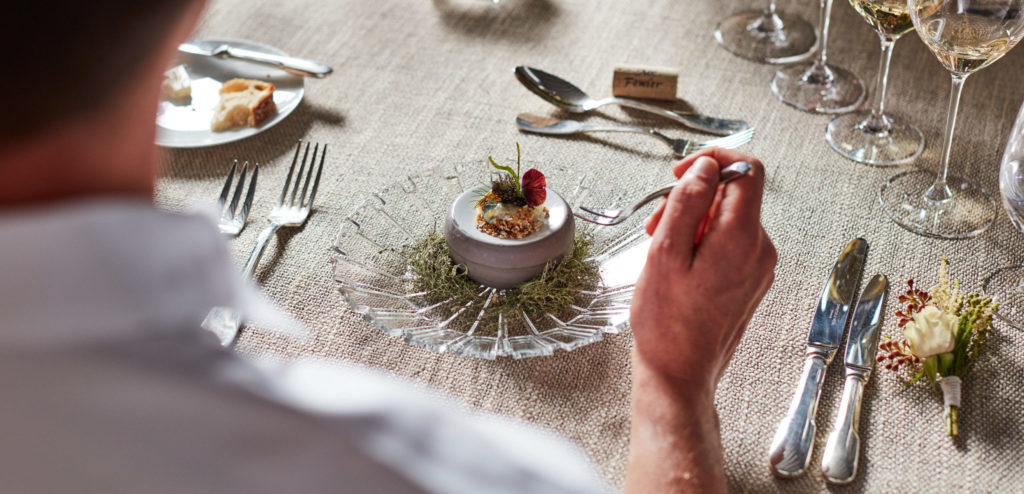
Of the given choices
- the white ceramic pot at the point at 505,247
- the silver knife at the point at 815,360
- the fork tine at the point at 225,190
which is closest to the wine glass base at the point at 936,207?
the silver knife at the point at 815,360

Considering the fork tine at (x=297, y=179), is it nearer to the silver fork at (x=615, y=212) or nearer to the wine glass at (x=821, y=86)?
the silver fork at (x=615, y=212)

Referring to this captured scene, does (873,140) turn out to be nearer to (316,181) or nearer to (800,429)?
(800,429)

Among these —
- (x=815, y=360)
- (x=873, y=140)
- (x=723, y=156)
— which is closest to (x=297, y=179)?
(x=723, y=156)

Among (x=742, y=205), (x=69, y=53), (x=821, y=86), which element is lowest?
(x=821, y=86)

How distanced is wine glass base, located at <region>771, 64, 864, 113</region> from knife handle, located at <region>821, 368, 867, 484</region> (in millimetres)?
595

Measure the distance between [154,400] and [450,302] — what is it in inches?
20.0

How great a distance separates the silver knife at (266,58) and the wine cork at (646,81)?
1.49 ft

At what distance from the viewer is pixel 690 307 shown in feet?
2.34

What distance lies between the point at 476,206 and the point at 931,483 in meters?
0.51

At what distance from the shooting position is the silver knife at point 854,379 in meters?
0.71

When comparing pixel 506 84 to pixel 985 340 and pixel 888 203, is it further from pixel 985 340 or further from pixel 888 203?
pixel 985 340

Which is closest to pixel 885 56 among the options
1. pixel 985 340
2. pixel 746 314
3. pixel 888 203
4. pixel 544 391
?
pixel 888 203

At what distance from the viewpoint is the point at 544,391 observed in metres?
0.81

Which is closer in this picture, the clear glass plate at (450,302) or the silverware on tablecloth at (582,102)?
the clear glass plate at (450,302)
